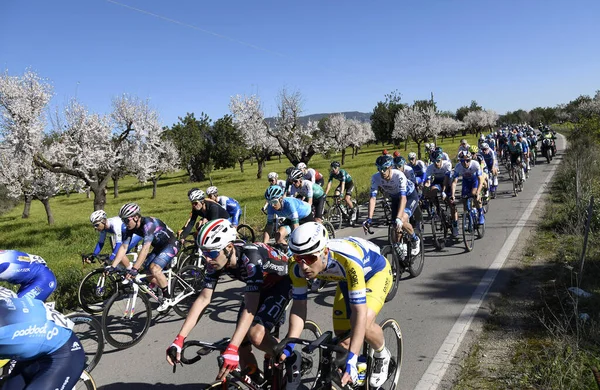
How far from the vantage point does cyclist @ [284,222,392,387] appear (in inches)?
116

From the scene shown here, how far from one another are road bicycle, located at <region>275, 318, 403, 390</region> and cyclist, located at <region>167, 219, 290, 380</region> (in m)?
0.42

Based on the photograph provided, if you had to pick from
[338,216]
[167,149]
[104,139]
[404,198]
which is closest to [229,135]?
[167,149]

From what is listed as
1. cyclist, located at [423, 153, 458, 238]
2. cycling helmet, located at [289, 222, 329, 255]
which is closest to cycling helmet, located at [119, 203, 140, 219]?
cycling helmet, located at [289, 222, 329, 255]

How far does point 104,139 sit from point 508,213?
23.5 m

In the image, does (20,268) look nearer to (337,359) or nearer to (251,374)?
(251,374)

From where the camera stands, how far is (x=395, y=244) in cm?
682

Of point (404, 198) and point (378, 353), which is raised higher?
point (404, 198)

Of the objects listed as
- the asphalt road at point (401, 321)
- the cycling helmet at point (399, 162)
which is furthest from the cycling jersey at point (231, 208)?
the cycling helmet at point (399, 162)

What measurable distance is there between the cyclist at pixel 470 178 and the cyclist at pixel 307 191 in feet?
10.0

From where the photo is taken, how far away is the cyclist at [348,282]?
294cm

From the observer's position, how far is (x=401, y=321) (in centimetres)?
560

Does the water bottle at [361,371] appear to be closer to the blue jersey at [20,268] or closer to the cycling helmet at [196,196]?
the blue jersey at [20,268]

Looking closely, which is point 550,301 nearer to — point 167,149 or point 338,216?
point 338,216

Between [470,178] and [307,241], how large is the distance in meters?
7.42
